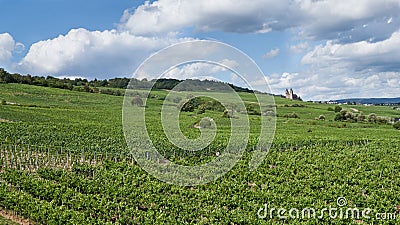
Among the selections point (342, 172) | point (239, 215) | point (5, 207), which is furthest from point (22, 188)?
point (342, 172)

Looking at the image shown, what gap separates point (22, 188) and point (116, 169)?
6.76 metres

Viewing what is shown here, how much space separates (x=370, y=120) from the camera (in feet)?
272

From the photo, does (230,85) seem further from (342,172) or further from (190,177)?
(342,172)

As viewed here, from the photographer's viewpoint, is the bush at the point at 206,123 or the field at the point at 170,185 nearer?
the field at the point at 170,185

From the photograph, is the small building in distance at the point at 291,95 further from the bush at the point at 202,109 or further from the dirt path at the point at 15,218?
the dirt path at the point at 15,218

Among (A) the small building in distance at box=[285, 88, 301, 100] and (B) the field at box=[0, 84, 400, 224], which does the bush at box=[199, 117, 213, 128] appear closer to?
(B) the field at box=[0, 84, 400, 224]
